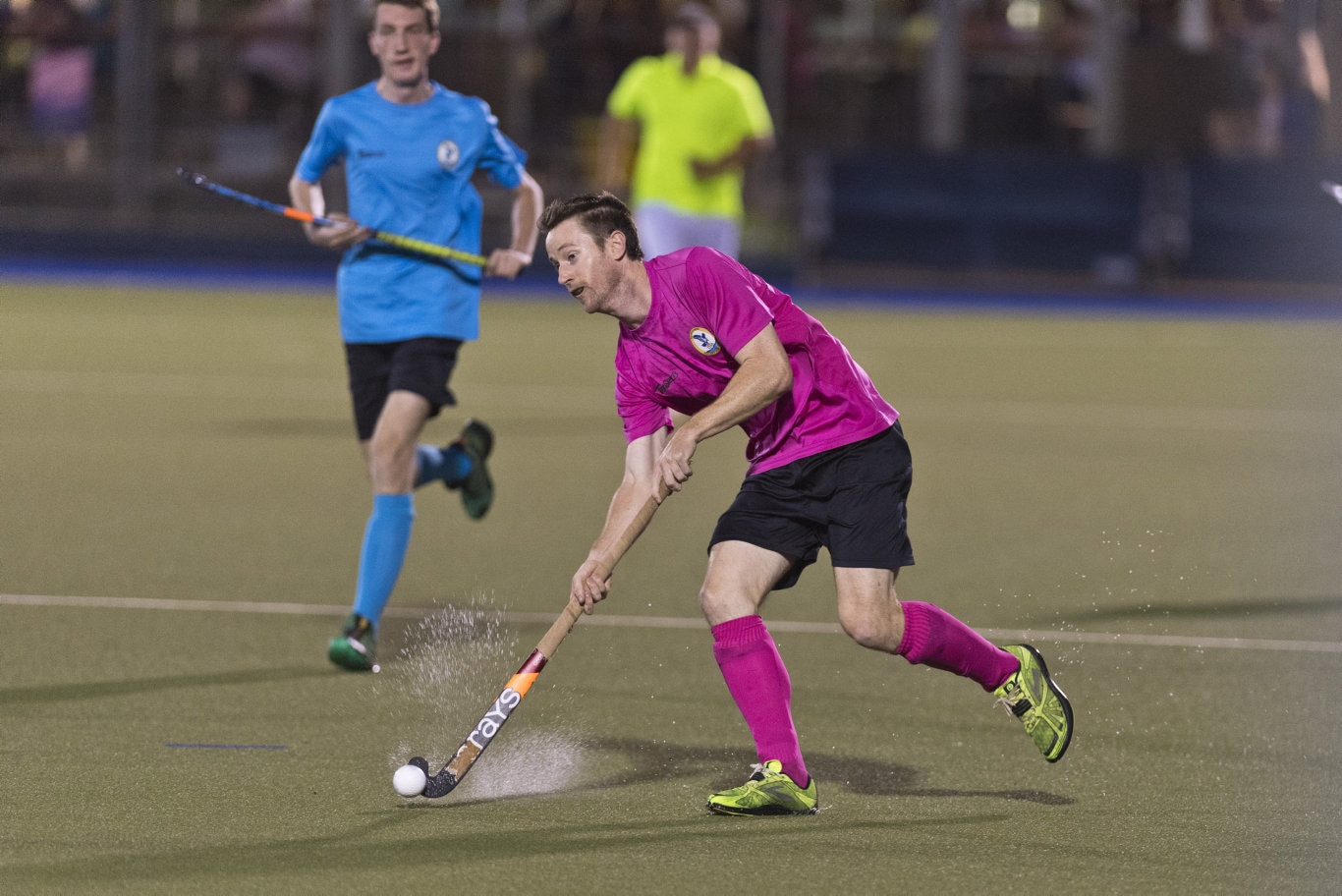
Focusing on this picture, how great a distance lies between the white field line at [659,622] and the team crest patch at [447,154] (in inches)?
55.2

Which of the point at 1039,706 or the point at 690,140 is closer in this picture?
the point at 1039,706

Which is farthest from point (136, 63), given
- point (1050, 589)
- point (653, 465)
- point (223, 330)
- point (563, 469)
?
point (653, 465)

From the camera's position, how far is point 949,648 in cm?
492

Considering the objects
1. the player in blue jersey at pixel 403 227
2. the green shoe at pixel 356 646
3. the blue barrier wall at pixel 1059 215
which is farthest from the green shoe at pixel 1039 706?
the blue barrier wall at pixel 1059 215

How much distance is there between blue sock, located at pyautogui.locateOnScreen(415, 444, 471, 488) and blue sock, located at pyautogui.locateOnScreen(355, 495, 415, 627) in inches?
31.3

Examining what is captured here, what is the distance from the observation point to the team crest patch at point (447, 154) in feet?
21.5

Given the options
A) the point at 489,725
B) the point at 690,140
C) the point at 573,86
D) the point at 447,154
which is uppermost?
the point at 447,154

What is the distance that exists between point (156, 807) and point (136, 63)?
1976 centimetres

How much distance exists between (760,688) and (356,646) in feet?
5.45

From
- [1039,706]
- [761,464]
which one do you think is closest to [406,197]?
[761,464]

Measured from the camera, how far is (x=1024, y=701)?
4984mm

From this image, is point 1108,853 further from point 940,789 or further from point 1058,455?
point 1058,455

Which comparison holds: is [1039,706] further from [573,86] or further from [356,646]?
[573,86]

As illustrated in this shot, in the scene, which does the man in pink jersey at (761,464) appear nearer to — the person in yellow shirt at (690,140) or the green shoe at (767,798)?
the green shoe at (767,798)
